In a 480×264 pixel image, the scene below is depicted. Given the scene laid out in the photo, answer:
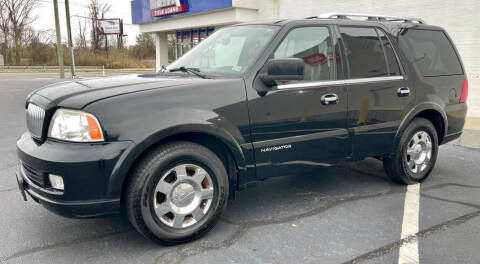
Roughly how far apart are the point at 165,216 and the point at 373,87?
2433mm

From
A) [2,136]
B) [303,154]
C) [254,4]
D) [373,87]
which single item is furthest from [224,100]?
[254,4]

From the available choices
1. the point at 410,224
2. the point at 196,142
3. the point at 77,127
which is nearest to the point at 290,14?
the point at 410,224

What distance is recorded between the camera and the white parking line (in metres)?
2.89

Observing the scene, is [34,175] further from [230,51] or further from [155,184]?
[230,51]

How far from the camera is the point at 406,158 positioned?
14.5 feet

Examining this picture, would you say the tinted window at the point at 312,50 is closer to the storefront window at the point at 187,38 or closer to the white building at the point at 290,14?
the white building at the point at 290,14

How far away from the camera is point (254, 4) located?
53.5 feet

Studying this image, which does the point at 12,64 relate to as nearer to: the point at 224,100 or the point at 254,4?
the point at 254,4

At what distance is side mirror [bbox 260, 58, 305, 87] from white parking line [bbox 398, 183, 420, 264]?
1.59 m

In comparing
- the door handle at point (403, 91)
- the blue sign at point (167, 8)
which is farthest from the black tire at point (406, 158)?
the blue sign at point (167, 8)

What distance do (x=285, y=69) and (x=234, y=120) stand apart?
582 millimetres

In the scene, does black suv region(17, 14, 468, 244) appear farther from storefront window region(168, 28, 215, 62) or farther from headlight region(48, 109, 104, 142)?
storefront window region(168, 28, 215, 62)

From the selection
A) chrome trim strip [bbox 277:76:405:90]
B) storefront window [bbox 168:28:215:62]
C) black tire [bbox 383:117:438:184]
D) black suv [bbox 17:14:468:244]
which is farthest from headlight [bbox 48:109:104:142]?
storefront window [bbox 168:28:215:62]

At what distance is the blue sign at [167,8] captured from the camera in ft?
57.3
